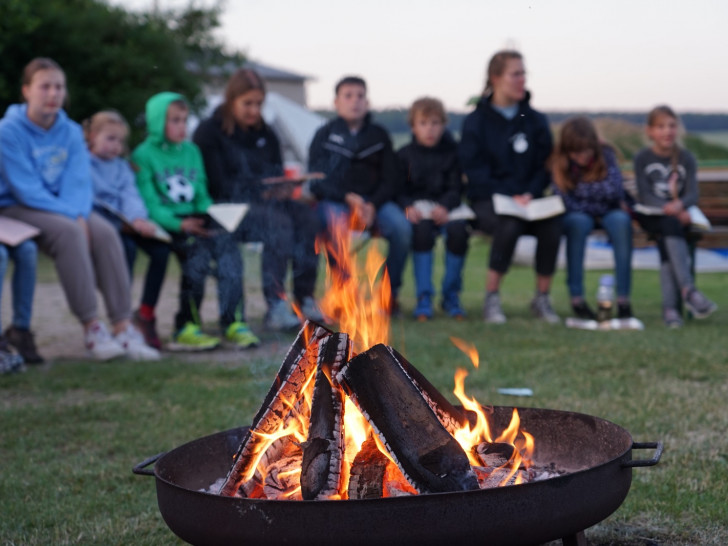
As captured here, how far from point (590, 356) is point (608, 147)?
2.89m

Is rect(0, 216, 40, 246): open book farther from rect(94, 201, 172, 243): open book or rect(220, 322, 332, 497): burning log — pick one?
rect(220, 322, 332, 497): burning log

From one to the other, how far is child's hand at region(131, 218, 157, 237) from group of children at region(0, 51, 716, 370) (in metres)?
0.01

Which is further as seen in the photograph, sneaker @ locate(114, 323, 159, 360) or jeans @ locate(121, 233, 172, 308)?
jeans @ locate(121, 233, 172, 308)

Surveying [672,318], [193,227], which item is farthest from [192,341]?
[672,318]

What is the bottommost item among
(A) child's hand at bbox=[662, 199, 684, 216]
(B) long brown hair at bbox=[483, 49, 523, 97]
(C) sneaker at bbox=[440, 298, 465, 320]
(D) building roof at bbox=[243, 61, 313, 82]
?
(C) sneaker at bbox=[440, 298, 465, 320]

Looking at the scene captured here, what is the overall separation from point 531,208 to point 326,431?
513 centimetres

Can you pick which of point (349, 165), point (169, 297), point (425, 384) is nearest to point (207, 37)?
point (169, 297)

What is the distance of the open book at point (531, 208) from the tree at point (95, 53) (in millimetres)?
10701

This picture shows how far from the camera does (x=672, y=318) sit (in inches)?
278

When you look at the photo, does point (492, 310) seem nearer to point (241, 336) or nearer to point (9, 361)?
point (241, 336)

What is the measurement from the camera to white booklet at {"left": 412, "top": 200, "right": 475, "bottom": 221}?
302 inches

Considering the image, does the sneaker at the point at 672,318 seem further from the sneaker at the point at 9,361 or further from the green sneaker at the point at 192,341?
the sneaker at the point at 9,361

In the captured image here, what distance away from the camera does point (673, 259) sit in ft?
23.8

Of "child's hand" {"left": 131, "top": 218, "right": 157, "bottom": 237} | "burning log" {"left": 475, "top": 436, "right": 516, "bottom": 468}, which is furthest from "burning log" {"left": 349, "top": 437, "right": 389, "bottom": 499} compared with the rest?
"child's hand" {"left": 131, "top": 218, "right": 157, "bottom": 237}
